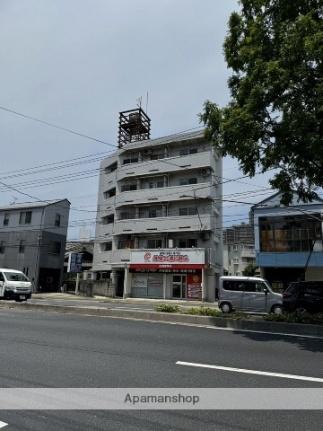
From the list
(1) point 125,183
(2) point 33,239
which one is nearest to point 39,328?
(1) point 125,183

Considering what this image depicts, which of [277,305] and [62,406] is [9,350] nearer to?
[62,406]

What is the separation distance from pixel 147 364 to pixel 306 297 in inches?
565

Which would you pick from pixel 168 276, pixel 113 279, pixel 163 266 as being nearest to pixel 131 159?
pixel 163 266

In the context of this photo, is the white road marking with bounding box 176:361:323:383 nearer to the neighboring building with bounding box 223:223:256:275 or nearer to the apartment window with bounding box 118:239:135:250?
the apartment window with bounding box 118:239:135:250

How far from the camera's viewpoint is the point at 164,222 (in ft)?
122

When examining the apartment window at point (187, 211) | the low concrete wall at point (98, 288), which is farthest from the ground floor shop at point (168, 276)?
the apartment window at point (187, 211)

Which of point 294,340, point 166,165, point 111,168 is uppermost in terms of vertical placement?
point 111,168

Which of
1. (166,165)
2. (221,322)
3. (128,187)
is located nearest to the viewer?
(221,322)

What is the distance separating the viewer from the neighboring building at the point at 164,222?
3559cm

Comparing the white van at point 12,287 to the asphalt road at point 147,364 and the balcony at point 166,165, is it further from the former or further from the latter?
the balcony at point 166,165

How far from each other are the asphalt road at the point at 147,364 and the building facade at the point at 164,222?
992 inches

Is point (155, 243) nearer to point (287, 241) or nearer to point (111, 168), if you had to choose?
point (111, 168)

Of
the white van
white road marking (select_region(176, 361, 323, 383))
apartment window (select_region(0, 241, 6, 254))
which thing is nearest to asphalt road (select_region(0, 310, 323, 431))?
white road marking (select_region(176, 361, 323, 383))

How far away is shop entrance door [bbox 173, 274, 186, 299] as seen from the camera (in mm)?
35469
